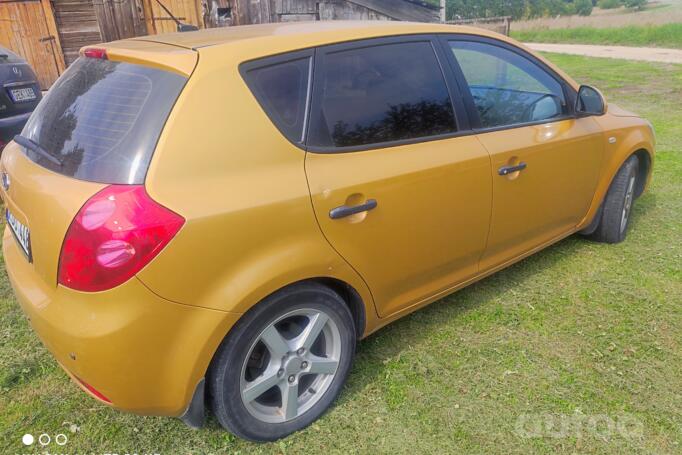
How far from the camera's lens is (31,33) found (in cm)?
865

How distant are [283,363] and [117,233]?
90 centimetres

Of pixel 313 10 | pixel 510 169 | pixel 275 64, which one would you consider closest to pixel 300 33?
pixel 275 64

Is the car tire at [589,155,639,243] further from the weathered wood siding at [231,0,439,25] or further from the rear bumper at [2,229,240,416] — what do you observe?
the weathered wood siding at [231,0,439,25]

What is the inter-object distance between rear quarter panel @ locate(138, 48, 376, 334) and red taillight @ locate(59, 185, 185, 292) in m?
0.04

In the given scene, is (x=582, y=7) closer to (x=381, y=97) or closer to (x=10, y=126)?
(x=10, y=126)

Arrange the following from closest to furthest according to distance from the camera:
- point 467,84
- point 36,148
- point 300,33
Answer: point 36,148 → point 300,33 → point 467,84

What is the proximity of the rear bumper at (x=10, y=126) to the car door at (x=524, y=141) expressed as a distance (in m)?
3.85

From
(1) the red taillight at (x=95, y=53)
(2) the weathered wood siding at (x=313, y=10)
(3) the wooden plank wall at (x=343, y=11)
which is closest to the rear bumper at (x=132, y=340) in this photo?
(1) the red taillight at (x=95, y=53)

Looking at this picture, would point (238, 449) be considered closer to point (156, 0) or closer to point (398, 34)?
point (398, 34)

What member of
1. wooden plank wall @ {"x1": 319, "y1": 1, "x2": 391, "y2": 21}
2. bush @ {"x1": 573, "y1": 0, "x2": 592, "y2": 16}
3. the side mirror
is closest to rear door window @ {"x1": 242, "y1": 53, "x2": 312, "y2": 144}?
the side mirror

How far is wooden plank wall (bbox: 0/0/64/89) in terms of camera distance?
28.0 feet

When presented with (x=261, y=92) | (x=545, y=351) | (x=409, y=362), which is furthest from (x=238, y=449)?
(x=545, y=351)

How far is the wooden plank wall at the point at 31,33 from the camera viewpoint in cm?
855

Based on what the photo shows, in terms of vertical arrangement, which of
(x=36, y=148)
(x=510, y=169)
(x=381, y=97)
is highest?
(x=381, y=97)
